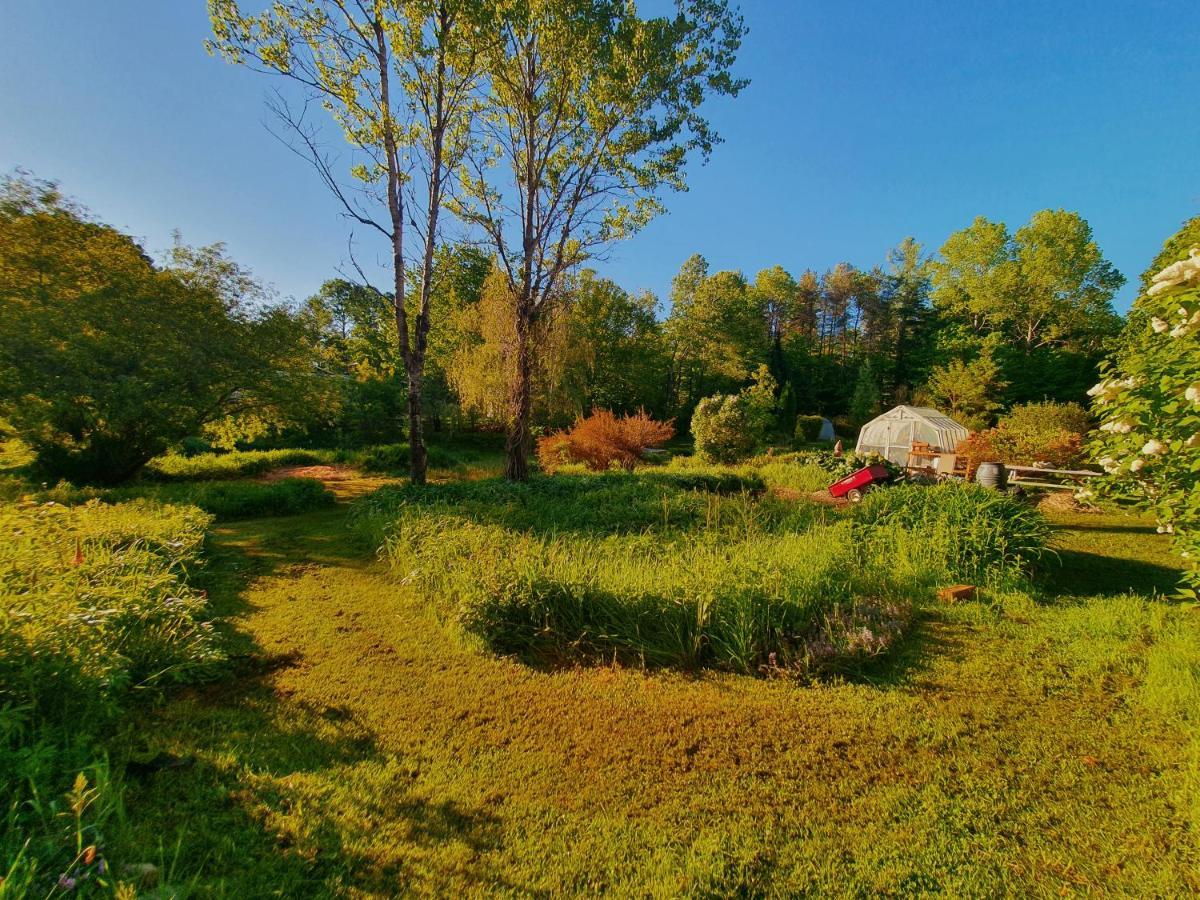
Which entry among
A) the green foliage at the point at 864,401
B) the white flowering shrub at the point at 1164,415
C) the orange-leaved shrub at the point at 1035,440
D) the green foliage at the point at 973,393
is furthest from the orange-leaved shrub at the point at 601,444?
the green foliage at the point at 864,401

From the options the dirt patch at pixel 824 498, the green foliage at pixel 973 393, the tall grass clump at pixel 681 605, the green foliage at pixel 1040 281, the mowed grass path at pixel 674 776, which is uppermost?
the green foliage at pixel 1040 281

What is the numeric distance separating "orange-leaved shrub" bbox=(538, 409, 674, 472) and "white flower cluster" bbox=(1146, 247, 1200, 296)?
12.2 meters

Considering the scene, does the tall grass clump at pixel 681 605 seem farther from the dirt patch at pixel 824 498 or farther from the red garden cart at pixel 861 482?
the red garden cart at pixel 861 482

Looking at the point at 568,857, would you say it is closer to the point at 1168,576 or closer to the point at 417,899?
the point at 417,899

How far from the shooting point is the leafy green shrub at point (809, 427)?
2839 centimetres

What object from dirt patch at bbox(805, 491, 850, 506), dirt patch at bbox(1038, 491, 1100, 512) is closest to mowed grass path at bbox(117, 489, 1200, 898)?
dirt patch at bbox(805, 491, 850, 506)

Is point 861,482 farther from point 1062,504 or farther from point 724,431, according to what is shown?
point 724,431

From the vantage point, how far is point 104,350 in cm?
883

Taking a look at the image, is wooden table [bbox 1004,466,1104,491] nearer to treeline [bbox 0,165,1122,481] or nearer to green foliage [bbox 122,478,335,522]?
treeline [bbox 0,165,1122,481]

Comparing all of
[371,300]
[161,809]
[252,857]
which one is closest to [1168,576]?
[252,857]

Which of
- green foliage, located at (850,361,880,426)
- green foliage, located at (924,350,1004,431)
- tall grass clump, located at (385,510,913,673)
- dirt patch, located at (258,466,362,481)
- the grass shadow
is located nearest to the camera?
the grass shadow

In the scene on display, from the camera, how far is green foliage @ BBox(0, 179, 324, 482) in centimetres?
818

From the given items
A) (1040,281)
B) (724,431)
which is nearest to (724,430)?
(724,431)

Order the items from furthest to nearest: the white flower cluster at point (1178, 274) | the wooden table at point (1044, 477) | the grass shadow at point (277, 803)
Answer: the wooden table at point (1044, 477) < the white flower cluster at point (1178, 274) < the grass shadow at point (277, 803)
